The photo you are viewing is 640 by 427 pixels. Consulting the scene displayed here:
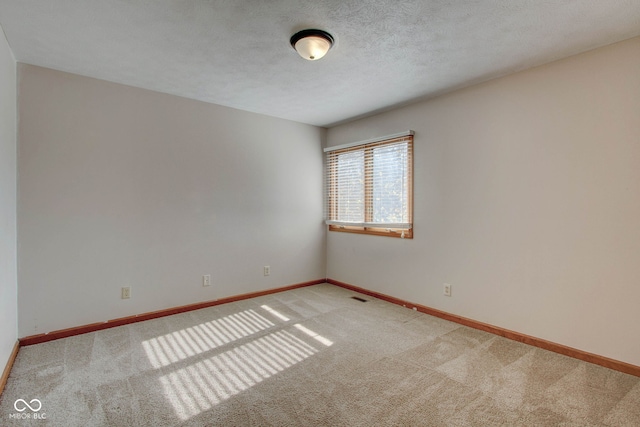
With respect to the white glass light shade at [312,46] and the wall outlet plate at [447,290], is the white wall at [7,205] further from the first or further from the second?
the wall outlet plate at [447,290]

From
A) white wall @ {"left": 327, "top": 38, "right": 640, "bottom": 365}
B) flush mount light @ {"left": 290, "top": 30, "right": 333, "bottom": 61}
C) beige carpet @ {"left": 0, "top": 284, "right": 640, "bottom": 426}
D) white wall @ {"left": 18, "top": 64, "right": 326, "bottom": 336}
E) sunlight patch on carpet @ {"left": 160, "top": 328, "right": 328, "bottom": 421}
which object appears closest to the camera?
beige carpet @ {"left": 0, "top": 284, "right": 640, "bottom": 426}

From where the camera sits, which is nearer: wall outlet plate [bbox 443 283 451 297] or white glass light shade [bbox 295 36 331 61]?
white glass light shade [bbox 295 36 331 61]

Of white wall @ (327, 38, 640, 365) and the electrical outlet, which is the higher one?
white wall @ (327, 38, 640, 365)

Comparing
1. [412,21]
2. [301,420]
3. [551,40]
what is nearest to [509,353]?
[301,420]

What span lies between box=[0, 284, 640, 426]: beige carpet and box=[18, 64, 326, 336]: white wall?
47 centimetres

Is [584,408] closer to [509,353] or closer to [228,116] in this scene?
[509,353]

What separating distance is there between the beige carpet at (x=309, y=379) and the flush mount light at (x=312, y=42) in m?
2.29

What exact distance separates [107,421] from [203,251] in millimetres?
2043

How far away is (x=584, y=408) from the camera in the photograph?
1825 millimetres

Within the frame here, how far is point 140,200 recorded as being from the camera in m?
3.16

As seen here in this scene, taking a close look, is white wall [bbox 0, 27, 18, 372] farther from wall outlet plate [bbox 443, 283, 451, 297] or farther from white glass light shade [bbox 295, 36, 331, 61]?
wall outlet plate [bbox 443, 283, 451, 297]

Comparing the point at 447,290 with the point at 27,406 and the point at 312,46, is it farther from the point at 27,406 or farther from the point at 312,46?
the point at 27,406

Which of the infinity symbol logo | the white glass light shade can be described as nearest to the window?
the white glass light shade

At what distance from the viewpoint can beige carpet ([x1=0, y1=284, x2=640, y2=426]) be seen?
1754 millimetres
